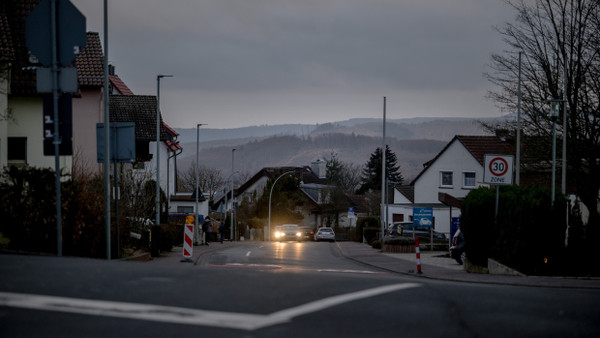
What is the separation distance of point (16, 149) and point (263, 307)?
2851 cm

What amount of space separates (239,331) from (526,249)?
51.6ft

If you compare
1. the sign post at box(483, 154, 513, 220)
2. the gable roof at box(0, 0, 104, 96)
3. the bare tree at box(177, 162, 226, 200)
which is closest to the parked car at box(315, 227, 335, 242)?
the gable roof at box(0, 0, 104, 96)

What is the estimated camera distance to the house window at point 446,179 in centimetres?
6412

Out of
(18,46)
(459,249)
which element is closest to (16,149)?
(18,46)

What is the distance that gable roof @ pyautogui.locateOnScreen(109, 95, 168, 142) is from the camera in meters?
54.9

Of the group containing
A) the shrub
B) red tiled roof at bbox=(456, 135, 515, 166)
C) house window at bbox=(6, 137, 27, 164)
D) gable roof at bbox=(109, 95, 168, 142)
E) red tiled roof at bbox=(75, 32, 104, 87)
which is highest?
red tiled roof at bbox=(75, 32, 104, 87)

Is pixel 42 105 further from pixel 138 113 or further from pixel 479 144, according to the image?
pixel 479 144

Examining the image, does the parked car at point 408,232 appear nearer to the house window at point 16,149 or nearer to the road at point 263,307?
the house window at point 16,149

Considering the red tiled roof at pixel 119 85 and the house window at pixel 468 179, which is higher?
the red tiled roof at pixel 119 85

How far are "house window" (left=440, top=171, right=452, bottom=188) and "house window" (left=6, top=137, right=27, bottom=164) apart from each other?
40.8m

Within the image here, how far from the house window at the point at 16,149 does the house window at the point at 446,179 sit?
40829 mm

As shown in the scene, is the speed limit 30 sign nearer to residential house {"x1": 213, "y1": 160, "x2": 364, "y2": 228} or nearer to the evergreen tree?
residential house {"x1": 213, "y1": 160, "x2": 364, "y2": 228}

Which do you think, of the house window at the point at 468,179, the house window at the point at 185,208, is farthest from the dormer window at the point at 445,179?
the house window at the point at 185,208

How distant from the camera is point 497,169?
19.9m
